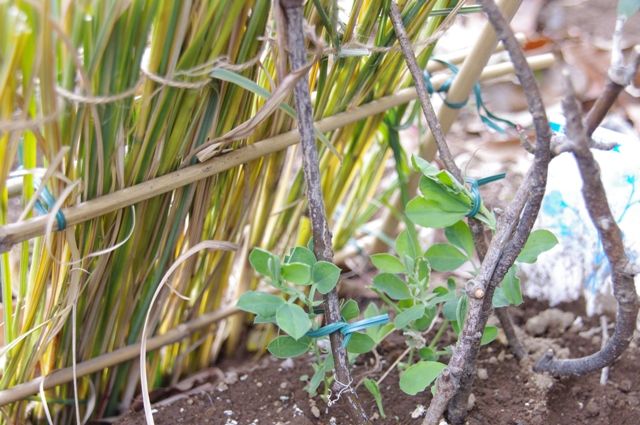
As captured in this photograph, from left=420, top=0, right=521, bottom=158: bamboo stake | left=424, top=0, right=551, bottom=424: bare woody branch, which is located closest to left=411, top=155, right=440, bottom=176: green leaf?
left=424, top=0, right=551, bottom=424: bare woody branch

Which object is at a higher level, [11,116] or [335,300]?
[11,116]

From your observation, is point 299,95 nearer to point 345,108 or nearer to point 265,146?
point 265,146

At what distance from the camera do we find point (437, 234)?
76.4 inches

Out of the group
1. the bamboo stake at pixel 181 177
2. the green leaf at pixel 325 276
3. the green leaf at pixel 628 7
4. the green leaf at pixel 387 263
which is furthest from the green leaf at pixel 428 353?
the green leaf at pixel 628 7

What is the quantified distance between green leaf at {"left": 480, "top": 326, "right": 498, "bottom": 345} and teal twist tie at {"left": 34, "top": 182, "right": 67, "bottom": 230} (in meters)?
0.56

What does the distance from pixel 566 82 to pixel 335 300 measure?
40 cm

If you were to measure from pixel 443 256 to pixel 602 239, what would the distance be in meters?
0.25

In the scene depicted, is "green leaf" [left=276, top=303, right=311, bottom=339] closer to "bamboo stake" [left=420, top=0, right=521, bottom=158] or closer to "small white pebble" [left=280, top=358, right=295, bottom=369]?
"small white pebble" [left=280, top=358, right=295, bottom=369]

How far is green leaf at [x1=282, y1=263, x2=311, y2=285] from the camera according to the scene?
2.97 ft

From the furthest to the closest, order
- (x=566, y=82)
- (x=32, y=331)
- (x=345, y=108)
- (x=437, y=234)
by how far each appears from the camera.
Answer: (x=437, y=234) → (x=345, y=108) → (x=32, y=331) → (x=566, y=82)

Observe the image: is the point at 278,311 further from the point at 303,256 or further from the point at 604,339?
the point at 604,339

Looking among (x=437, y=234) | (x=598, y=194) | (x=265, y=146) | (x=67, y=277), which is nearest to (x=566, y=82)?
(x=598, y=194)

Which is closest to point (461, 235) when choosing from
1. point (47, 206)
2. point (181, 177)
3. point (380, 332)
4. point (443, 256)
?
point (443, 256)

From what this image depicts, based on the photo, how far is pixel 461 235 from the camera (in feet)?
3.45
